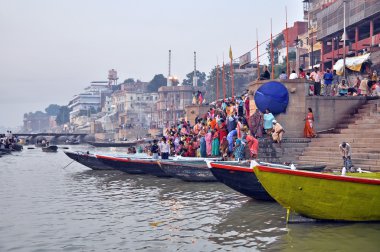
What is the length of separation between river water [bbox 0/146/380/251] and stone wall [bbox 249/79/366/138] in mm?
3825

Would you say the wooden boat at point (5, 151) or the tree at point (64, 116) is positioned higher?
the tree at point (64, 116)

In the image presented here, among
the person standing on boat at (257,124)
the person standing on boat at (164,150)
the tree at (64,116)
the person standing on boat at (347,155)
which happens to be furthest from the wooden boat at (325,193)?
the tree at (64,116)

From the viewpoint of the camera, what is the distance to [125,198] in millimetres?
13281

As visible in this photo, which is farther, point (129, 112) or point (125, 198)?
point (129, 112)

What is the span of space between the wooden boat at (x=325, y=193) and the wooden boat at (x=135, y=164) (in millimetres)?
9311

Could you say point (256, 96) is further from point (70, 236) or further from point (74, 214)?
point (70, 236)

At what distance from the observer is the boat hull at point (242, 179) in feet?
36.0

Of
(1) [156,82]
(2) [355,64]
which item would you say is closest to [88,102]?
(1) [156,82]

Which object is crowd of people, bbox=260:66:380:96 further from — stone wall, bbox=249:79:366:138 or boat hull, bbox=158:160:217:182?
boat hull, bbox=158:160:217:182

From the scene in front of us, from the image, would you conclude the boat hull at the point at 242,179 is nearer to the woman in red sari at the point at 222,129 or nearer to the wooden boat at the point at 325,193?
the wooden boat at the point at 325,193

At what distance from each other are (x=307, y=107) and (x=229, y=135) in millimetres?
3034

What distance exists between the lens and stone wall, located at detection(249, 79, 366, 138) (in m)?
16.4

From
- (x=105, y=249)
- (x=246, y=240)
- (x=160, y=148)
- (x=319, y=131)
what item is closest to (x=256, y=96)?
(x=319, y=131)

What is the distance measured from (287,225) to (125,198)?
5.66 meters
